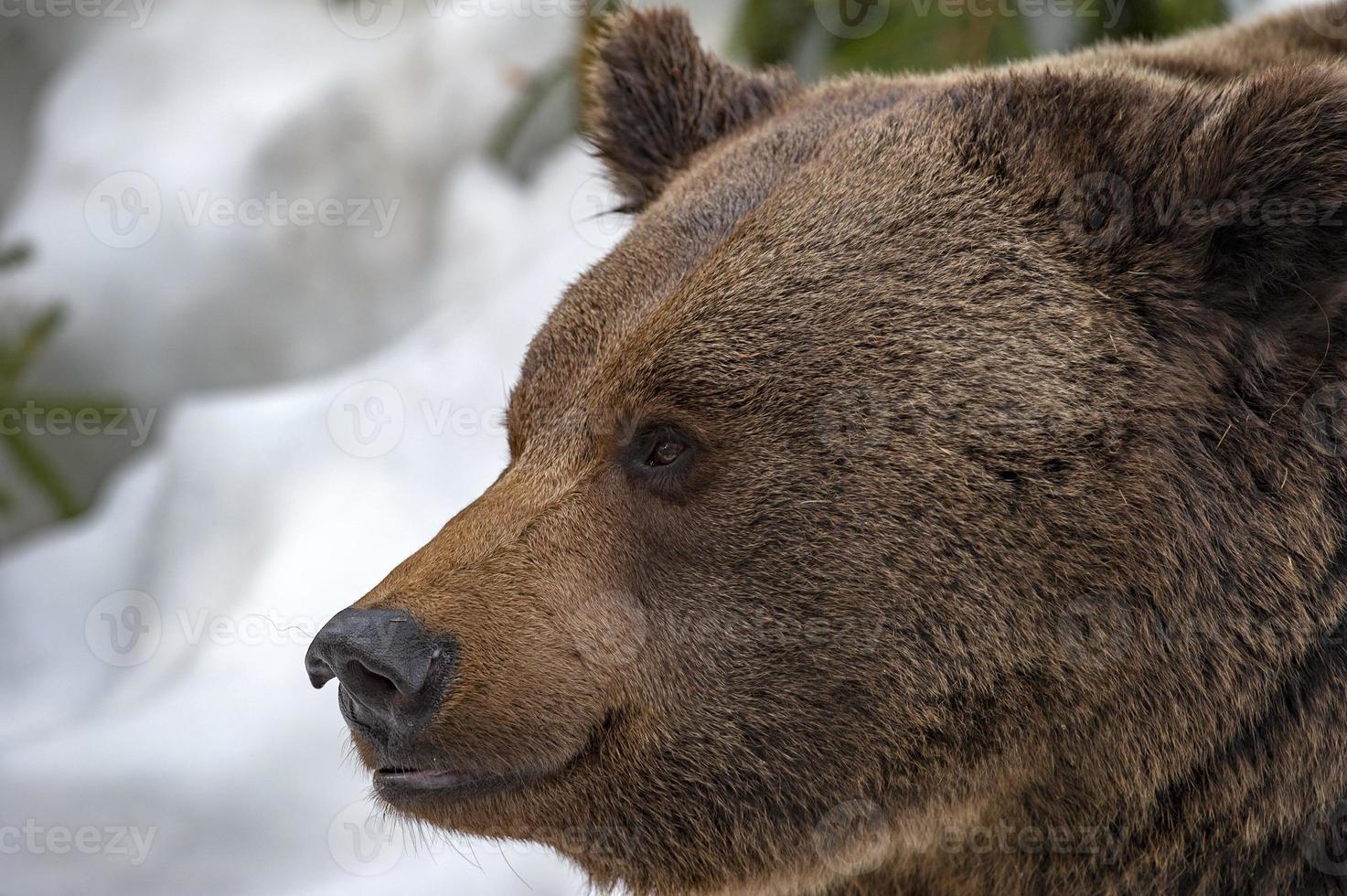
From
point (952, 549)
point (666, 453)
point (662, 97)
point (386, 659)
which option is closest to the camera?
point (386, 659)

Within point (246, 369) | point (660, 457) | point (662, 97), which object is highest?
point (662, 97)

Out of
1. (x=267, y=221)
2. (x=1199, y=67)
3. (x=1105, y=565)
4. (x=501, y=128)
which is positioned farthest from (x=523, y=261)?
(x=1105, y=565)

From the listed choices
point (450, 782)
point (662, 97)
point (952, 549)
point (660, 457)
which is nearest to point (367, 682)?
point (450, 782)

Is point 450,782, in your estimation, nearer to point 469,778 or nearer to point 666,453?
point 469,778

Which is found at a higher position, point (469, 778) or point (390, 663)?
point (390, 663)

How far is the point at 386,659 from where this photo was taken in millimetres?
2480

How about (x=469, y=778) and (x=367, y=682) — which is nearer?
(x=367, y=682)

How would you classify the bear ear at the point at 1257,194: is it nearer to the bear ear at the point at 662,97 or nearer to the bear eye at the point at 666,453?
the bear eye at the point at 666,453

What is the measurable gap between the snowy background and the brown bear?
9.12 ft

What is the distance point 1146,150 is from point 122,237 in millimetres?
8224

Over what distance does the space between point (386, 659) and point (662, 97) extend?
6.02 ft

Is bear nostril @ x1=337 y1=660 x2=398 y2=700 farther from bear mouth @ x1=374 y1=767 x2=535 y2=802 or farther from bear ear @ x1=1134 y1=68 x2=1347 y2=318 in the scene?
bear ear @ x1=1134 y1=68 x2=1347 y2=318

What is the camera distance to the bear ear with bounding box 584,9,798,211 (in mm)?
3580

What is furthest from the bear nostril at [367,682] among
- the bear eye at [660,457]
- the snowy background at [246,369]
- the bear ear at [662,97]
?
the snowy background at [246,369]
